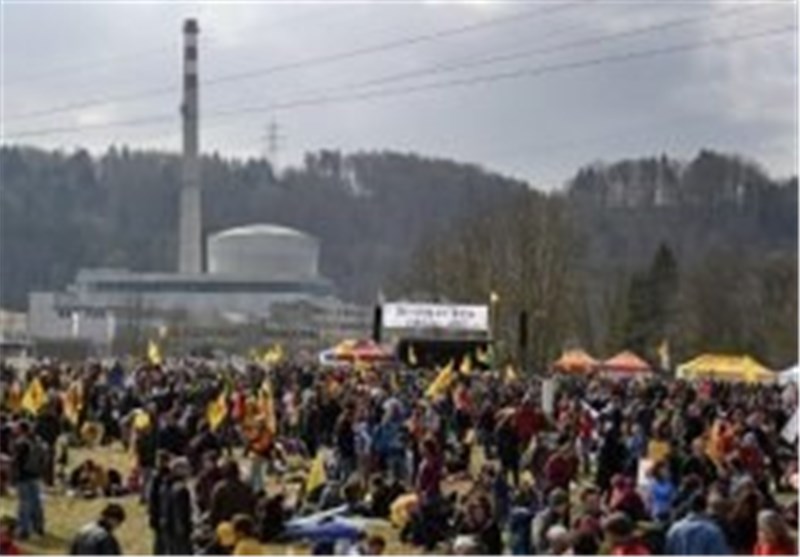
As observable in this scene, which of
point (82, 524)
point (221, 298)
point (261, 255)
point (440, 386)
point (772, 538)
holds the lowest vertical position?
point (82, 524)

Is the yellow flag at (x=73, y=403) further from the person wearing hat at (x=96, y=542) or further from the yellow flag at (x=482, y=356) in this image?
the person wearing hat at (x=96, y=542)

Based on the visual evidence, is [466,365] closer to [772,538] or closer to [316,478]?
[316,478]

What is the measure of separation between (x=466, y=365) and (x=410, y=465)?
55.2 ft

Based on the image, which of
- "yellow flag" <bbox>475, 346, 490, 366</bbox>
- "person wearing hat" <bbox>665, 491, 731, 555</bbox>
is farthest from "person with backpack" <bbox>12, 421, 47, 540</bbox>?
"yellow flag" <bbox>475, 346, 490, 366</bbox>

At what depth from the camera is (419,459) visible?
90.4 ft

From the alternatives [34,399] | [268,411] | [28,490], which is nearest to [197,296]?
[34,399]

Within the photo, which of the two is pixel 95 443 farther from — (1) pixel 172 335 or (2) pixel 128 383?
(1) pixel 172 335

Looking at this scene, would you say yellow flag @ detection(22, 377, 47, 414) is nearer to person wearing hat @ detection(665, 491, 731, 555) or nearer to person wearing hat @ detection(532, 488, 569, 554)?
person wearing hat @ detection(532, 488, 569, 554)

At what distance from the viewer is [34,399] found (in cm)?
3350

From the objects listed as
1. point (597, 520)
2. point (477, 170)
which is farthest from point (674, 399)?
point (477, 170)

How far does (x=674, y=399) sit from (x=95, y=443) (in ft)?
38.3

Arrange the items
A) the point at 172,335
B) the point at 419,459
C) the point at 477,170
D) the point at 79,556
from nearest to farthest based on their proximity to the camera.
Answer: the point at 79,556
the point at 419,459
the point at 172,335
the point at 477,170

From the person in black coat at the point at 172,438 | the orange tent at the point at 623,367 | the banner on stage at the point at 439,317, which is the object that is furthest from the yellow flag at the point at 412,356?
the person in black coat at the point at 172,438

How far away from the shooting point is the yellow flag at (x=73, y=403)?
119 ft
